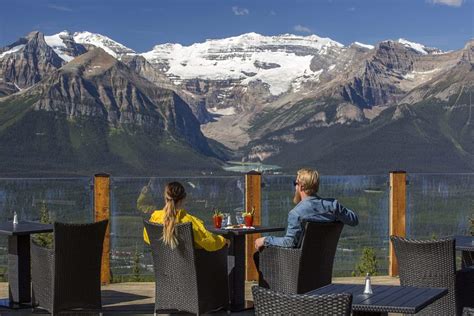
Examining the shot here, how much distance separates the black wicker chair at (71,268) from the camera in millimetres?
5305

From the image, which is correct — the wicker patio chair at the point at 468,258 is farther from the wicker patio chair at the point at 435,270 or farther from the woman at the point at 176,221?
the woman at the point at 176,221

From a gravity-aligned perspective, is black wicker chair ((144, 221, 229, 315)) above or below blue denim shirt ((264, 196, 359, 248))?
below

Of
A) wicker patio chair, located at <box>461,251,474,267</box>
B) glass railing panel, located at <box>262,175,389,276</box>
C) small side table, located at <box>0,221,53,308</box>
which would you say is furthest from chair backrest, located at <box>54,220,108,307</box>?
glass railing panel, located at <box>262,175,389,276</box>

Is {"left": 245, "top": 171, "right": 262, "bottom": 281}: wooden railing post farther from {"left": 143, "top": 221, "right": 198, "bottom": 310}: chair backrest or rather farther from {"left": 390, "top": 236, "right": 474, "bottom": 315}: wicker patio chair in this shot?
{"left": 390, "top": 236, "right": 474, "bottom": 315}: wicker patio chair

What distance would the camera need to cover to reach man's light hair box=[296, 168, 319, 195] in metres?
5.05

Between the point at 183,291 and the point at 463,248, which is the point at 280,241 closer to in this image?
the point at 183,291

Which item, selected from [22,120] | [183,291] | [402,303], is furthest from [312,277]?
[22,120]

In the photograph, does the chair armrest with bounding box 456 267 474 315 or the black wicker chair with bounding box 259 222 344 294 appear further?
the black wicker chair with bounding box 259 222 344 294

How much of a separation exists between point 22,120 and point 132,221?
166 meters

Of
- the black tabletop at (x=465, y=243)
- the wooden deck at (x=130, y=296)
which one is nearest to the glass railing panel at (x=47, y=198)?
the wooden deck at (x=130, y=296)

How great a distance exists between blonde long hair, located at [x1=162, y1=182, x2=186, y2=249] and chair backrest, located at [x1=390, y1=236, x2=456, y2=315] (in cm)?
127

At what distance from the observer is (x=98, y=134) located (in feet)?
579

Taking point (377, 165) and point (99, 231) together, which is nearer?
point (99, 231)

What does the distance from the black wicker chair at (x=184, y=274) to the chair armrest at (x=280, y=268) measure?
322 millimetres
